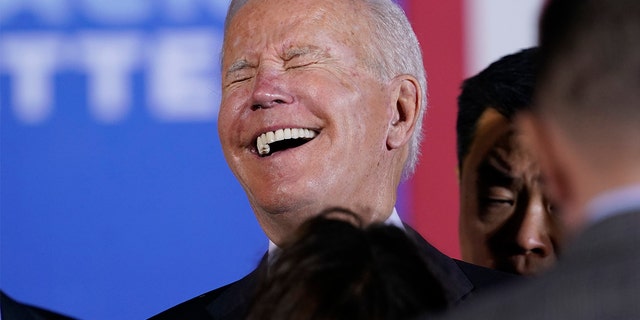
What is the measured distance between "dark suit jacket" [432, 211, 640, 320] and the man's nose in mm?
954

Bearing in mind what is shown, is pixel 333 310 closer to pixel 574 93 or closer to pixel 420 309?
pixel 420 309

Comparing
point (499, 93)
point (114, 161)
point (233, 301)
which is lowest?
point (233, 301)

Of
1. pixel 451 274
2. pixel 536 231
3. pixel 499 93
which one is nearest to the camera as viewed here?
pixel 451 274

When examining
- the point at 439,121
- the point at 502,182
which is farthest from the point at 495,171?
the point at 439,121

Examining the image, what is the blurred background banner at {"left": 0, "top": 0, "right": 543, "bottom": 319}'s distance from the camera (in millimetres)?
2092

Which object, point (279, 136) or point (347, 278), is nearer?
point (347, 278)

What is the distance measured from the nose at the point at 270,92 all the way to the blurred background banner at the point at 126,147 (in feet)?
2.10

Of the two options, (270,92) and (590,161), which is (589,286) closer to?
(590,161)

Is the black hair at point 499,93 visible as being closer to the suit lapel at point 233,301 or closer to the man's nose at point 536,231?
the man's nose at point 536,231

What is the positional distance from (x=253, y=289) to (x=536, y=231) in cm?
41

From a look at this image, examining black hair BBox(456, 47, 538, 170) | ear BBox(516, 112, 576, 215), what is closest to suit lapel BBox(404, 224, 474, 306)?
black hair BBox(456, 47, 538, 170)

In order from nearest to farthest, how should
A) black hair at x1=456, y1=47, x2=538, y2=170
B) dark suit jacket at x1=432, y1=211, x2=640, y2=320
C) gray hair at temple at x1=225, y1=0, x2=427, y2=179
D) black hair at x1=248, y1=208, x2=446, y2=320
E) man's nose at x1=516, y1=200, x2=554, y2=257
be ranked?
dark suit jacket at x1=432, y1=211, x2=640, y2=320 < black hair at x1=248, y1=208, x2=446, y2=320 < gray hair at temple at x1=225, y1=0, x2=427, y2=179 < man's nose at x1=516, y1=200, x2=554, y2=257 < black hair at x1=456, y1=47, x2=538, y2=170

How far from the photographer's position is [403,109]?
4.94 feet

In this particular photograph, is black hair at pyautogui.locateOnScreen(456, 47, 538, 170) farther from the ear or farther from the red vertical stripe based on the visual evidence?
the ear
